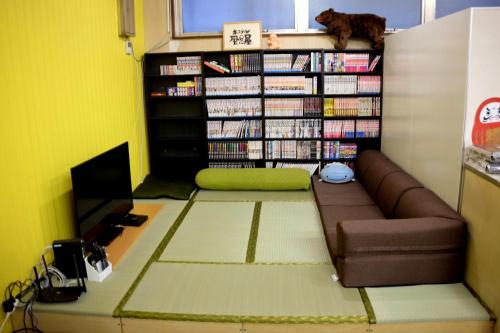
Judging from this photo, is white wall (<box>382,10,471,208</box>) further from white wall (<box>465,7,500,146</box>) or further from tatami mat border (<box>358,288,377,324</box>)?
tatami mat border (<box>358,288,377,324</box>)

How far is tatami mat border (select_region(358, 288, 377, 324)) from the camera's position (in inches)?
93.4

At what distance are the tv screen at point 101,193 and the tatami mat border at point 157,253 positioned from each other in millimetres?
431

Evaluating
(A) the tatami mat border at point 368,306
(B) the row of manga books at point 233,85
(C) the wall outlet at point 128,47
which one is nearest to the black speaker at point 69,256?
(A) the tatami mat border at point 368,306

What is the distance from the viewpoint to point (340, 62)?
4805 millimetres

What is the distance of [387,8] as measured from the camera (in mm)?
4828

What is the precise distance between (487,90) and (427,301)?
1.31m

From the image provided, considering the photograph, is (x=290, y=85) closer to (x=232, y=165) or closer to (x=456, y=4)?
(x=232, y=165)

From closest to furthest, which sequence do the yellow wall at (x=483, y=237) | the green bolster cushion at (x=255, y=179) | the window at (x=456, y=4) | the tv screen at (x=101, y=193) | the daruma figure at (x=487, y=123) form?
the yellow wall at (x=483, y=237) → the daruma figure at (x=487, y=123) → the tv screen at (x=101, y=193) → the green bolster cushion at (x=255, y=179) → the window at (x=456, y=4)

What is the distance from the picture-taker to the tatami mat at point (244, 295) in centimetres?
244

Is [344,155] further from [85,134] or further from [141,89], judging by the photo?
[85,134]

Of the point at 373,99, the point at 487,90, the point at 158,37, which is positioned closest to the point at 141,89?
the point at 158,37

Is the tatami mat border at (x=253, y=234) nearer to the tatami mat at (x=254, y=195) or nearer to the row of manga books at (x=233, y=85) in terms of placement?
the tatami mat at (x=254, y=195)

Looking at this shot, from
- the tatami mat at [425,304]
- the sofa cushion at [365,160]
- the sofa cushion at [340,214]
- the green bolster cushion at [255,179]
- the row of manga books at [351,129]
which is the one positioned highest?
the row of manga books at [351,129]

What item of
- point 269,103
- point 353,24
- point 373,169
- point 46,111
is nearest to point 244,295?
point 46,111
